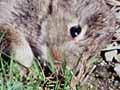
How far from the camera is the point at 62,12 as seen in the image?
3785 millimetres

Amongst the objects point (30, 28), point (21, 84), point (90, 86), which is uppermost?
point (30, 28)

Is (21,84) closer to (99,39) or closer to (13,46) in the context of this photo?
(13,46)

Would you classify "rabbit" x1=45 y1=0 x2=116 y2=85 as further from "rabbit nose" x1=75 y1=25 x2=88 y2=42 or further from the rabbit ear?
the rabbit ear

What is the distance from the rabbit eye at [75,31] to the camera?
3768 millimetres

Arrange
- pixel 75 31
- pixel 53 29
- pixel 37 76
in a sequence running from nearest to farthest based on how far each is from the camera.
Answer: pixel 37 76
pixel 53 29
pixel 75 31

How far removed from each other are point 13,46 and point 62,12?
478 millimetres

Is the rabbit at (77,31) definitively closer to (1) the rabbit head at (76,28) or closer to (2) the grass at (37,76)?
(1) the rabbit head at (76,28)

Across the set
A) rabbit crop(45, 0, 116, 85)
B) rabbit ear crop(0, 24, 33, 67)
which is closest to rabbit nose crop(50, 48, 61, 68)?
rabbit crop(45, 0, 116, 85)

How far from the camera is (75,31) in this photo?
382cm

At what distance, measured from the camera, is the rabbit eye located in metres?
3.77

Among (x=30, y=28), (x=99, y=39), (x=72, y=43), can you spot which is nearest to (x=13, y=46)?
(x=30, y=28)

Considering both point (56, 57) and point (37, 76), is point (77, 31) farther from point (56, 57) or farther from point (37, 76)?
point (37, 76)

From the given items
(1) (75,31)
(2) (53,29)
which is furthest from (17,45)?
(1) (75,31)

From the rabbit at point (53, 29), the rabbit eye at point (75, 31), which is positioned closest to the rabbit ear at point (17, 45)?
the rabbit at point (53, 29)
